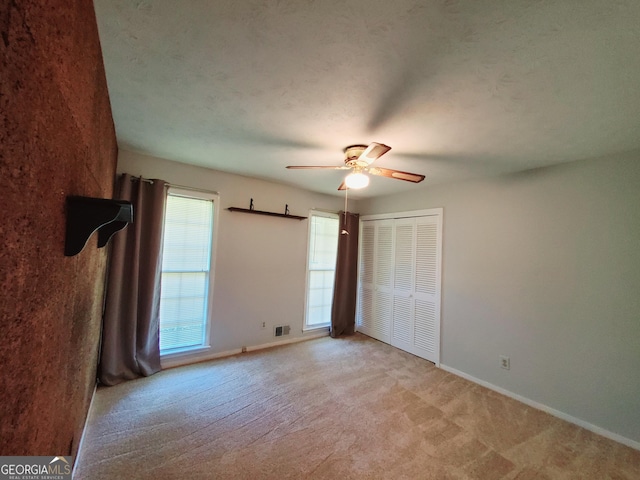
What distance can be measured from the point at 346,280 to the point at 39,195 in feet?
13.4

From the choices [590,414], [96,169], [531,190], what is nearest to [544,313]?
[590,414]

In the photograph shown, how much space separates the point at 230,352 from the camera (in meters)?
3.43

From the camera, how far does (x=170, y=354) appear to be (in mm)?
3016

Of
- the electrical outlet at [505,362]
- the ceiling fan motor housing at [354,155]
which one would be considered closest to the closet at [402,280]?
the electrical outlet at [505,362]

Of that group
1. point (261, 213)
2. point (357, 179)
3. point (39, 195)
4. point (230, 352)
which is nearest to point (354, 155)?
point (357, 179)

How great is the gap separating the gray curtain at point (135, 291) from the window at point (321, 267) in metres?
2.11

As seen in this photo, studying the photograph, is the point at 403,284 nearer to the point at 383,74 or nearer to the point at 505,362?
the point at 505,362

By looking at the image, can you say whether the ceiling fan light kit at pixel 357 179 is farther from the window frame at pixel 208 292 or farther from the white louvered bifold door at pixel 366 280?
the white louvered bifold door at pixel 366 280

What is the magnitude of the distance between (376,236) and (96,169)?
147 inches

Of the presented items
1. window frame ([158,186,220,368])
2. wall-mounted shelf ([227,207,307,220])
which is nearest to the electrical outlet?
wall-mounted shelf ([227,207,307,220])

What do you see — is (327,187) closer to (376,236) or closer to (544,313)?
(376,236)

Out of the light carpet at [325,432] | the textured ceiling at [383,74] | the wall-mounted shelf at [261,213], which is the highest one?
the textured ceiling at [383,74]

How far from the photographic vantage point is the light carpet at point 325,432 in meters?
1.74

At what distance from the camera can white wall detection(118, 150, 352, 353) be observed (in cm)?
331
